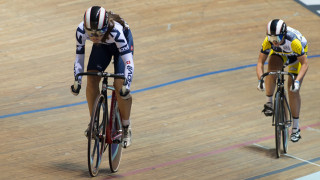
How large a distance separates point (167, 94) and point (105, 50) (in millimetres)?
2275

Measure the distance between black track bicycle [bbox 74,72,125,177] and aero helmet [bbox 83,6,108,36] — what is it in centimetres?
28

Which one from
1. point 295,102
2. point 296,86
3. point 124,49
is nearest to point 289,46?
point 296,86

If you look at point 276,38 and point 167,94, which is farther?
point 167,94

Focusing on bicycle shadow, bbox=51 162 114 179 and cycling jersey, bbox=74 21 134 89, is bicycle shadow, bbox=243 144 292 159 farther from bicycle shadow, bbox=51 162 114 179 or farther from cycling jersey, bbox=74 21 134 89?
cycling jersey, bbox=74 21 134 89

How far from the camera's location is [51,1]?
8.74 m

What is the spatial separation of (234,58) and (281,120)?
2.53m

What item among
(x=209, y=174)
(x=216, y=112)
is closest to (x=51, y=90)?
(x=216, y=112)

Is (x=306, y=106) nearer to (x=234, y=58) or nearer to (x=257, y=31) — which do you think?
(x=234, y=58)

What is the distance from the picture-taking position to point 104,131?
14.0 feet

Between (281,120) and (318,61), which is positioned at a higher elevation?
(281,120)

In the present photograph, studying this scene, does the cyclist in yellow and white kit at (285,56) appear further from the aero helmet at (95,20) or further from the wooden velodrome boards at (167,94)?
the aero helmet at (95,20)

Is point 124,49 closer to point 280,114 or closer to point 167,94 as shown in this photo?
point 280,114

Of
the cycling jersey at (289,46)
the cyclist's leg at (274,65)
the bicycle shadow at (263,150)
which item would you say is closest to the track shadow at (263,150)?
the bicycle shadow at (263,150)

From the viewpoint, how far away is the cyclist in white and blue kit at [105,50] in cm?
401
